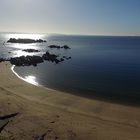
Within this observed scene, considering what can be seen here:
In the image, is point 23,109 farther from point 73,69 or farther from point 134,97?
point 73,69

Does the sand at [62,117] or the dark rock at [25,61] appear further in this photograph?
the dark rock at [25,61]

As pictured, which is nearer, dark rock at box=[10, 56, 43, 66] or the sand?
the sand

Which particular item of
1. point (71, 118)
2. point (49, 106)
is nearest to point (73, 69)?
point (49, 106)

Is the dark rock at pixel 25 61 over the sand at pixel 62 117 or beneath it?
over

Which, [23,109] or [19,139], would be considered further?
[23,109]

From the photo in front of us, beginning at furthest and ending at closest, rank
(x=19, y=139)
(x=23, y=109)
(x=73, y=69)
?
(x=73, y=69), (x=23, y=109), (x=19, y=139)

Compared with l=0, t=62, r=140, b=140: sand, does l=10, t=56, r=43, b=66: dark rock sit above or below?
above

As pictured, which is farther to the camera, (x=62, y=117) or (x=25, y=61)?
(x=25, y=61)

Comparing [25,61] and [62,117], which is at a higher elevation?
[25,61]
